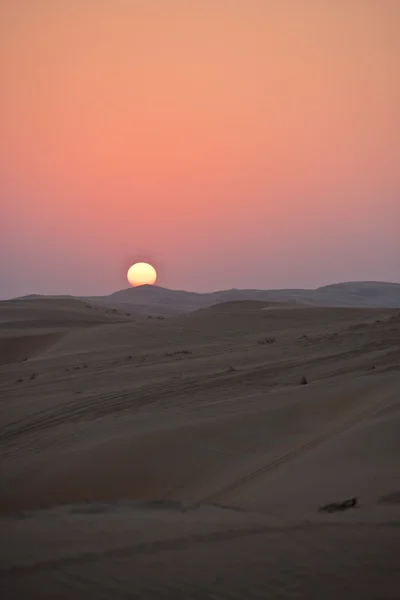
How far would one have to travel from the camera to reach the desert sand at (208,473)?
2.72 metres

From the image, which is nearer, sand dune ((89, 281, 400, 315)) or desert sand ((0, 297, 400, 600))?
desert sand ((0, 297, 400, 600))

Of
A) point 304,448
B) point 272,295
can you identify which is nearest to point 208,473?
point 304,448

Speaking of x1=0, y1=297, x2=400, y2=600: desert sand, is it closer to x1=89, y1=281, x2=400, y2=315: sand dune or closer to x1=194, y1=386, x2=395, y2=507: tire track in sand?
x1=194, y1=386, x2=395, y2=507: tire track in sand

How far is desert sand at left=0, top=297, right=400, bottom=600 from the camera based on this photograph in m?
2.72

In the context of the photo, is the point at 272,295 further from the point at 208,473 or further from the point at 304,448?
the point at 208,473

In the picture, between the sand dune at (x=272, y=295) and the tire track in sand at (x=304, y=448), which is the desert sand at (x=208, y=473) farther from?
the sand dune at (x=272, y=295)

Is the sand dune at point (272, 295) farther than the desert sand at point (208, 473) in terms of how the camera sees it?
Yes

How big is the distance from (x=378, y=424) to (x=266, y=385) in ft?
8.91

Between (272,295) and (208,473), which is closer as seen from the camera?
(208,473)

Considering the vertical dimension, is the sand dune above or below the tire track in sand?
above

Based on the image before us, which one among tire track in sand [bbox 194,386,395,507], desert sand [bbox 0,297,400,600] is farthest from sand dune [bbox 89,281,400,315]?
tire track in sand [bbox 194,386,395,507]

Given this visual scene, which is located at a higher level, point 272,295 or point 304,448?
point 272,295

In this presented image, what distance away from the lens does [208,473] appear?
519cm

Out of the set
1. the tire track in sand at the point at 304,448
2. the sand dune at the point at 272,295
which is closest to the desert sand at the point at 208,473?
the tire track in sand at the point at 304,448
